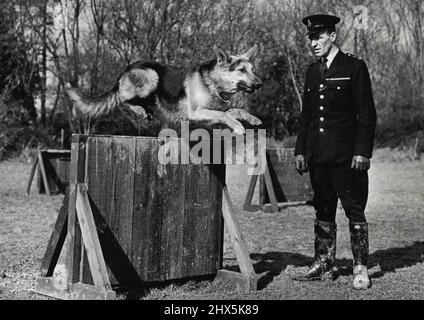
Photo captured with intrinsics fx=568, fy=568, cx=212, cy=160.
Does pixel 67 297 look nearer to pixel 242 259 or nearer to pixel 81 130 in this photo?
pixel 242 259

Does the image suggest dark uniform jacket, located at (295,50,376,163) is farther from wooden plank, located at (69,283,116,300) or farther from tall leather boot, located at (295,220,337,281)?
wooden plank, located at (69,283,116,300)

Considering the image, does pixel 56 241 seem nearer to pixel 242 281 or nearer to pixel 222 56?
pixel 242 281

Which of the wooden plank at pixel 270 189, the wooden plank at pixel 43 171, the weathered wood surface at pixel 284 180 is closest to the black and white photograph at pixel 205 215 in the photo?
the wooden plank at pixel 270 189

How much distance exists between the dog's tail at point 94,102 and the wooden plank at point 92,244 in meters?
1.47

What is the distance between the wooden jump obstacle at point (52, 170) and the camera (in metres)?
12.7

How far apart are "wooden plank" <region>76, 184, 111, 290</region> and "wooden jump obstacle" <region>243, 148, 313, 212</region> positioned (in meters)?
6.98

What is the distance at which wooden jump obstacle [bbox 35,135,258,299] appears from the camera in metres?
4.45

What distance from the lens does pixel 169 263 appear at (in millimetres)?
5023

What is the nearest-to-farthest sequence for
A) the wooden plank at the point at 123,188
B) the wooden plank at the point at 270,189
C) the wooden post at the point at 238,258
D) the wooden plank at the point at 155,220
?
the wooden plank at the point at 123,188
the wooden plank at the point at 155,220
the wooden post at the point at 238,258
the wooden plank at the point at 270,189

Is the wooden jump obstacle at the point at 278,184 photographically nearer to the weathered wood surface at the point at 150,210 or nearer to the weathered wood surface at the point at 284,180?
the weathered wood surface at the point at 284,180

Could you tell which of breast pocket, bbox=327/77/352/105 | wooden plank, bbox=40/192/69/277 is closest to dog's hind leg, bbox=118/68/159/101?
wooden plank, bbox=40/192/69/277

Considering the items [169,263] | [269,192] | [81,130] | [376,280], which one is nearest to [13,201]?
[269,192]

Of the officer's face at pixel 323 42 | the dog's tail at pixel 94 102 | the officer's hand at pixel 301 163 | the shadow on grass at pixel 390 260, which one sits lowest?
the shadow on grass at pixel 390 260

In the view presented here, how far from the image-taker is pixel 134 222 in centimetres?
477
